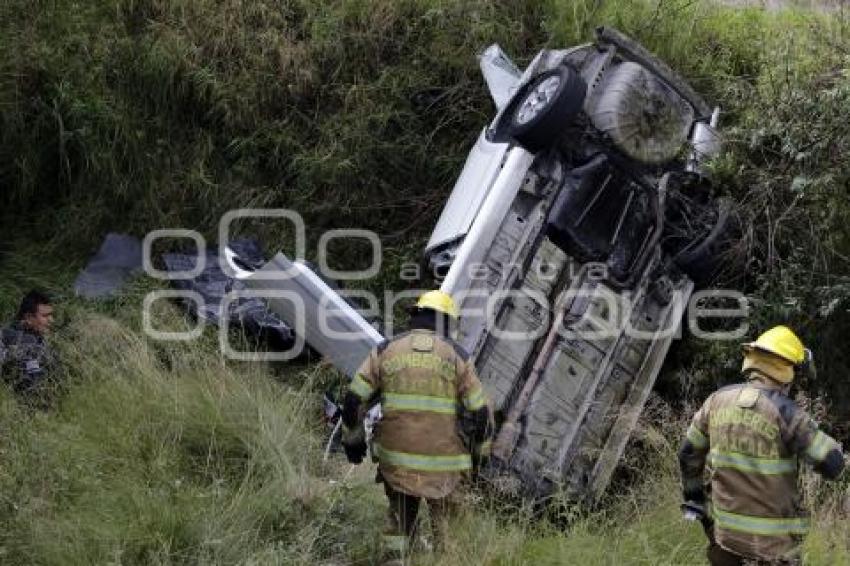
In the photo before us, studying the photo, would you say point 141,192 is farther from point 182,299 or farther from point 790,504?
point 790,504

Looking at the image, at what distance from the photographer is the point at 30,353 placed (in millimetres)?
5496

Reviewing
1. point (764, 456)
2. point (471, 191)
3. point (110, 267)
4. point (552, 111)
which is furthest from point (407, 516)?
point (110, 267)

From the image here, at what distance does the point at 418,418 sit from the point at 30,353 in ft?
7.95

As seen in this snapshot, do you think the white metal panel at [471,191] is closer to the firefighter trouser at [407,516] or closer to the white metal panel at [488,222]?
the white metal panel at [488,222]

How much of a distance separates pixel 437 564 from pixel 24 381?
8.51 feet

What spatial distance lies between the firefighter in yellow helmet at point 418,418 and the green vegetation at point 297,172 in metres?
0.26

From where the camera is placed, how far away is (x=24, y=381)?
212 inches

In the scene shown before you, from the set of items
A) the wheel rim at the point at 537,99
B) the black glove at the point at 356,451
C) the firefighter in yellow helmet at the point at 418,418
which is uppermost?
the wheel rim at the point at 537,99

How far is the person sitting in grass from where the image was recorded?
5363 mm

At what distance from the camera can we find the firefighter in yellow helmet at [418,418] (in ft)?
13.7

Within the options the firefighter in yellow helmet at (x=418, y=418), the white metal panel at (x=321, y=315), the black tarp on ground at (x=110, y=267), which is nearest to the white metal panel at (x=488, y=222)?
the white metal panel at (x=321, y=315)

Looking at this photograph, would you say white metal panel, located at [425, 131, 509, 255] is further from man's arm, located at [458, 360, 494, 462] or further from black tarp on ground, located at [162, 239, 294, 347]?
man's arm, located at [458, 360, 494, 462]

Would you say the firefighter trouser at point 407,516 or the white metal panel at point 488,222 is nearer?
the firefighter trouser at point 407,516

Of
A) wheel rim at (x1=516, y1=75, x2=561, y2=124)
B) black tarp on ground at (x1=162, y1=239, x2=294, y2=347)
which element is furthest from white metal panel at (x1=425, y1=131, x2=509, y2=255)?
black tarp on ground at (x1=162, y1=239, x2=294, y2=347)
